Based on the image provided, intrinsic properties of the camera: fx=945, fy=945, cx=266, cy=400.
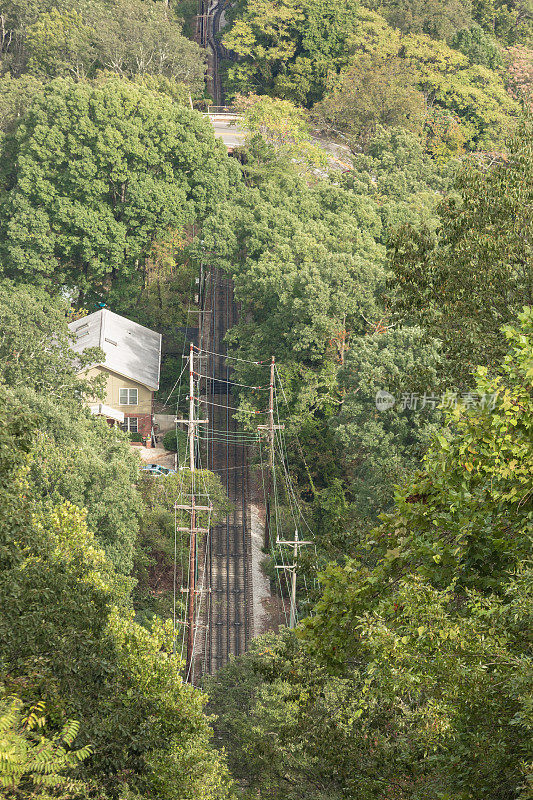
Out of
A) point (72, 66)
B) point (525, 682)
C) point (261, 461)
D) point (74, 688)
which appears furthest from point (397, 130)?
point (525, 682)

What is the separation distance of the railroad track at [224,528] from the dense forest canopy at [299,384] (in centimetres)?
174

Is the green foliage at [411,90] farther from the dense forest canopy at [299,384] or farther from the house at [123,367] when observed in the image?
the house at [123,367]

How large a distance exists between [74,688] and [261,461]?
87.9ft

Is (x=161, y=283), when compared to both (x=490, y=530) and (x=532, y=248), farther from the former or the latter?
(x=490, y=530)

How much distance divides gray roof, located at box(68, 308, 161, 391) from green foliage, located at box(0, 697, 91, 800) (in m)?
33.6

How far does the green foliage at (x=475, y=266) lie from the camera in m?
14.9

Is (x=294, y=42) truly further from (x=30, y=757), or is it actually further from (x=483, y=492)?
(x=30, y=757)

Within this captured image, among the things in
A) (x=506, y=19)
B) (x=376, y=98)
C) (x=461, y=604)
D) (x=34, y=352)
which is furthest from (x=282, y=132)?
(x=461, y=604)

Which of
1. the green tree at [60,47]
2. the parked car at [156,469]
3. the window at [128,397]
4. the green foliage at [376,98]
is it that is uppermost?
the green tree at [60,47]

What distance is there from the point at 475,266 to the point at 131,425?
3388 cm

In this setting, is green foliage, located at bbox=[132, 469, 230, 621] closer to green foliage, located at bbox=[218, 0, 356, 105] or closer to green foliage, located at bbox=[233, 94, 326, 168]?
green foliage, located at bbox=[233, 94, 326, 168]

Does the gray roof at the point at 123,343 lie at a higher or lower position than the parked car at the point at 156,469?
higher

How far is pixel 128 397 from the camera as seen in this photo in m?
47.0

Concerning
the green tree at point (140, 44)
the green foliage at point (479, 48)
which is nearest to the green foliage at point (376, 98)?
the green foliage at point (479, 48)
